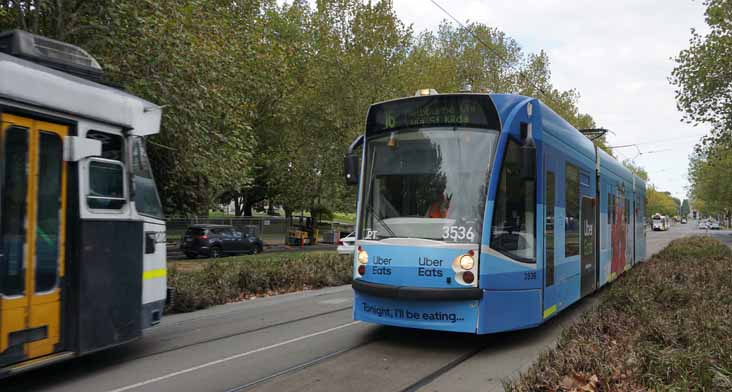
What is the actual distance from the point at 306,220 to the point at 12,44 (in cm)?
3603

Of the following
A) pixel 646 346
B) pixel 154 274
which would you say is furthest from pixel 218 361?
pixel 646 346

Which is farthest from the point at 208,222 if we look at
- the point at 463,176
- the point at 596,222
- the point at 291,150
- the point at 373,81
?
the point at 463,176

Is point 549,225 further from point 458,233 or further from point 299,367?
point 299,367

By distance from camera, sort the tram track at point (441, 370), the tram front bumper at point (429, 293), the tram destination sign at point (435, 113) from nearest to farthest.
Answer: the tram track at point (441, 370), the tram front bumper at point (429, 293), the tram destination sign at point (435, 113)

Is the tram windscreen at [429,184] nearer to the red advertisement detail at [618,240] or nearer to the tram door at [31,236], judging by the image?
the tram door at [31,236]

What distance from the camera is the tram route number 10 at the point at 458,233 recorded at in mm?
6441

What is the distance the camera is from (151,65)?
12680 millimetres

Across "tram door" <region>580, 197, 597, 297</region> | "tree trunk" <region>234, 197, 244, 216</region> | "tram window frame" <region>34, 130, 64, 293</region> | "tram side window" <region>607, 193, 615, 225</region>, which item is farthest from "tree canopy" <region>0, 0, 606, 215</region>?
"tram side window" <region>607, 193, 615, 225</region>

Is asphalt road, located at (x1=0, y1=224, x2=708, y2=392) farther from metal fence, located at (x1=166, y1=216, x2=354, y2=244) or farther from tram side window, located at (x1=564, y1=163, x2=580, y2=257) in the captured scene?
metal fence, located at (x1=166, y1=216, x2=354, y2=244)

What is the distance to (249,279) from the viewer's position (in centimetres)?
1241

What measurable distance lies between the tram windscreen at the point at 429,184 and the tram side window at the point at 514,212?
23 centimetres

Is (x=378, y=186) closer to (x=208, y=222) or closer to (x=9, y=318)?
(x=9, y=318)

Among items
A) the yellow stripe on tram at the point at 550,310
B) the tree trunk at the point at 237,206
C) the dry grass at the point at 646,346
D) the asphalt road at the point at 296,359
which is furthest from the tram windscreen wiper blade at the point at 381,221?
the tree trunk at the point at 237,206

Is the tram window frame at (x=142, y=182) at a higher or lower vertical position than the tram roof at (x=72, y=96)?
lower
